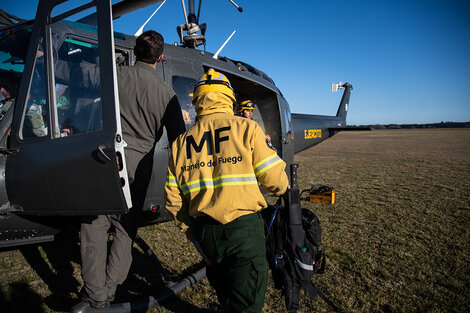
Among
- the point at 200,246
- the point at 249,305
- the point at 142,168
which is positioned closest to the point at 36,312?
the point at 142,168

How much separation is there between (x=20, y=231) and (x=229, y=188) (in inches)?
77.8

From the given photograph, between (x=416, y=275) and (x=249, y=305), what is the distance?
236 cm

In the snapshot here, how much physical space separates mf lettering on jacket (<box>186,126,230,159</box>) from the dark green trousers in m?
0.43

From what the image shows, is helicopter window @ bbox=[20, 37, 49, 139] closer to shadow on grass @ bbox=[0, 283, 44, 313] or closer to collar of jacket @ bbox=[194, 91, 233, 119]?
collar of jacket @ bbox=[194, 91, 233, 119]

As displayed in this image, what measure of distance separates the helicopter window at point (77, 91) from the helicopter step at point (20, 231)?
Answer: 92 centimetres

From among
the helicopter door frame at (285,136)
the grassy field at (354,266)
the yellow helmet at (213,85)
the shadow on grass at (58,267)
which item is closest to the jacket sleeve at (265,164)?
the yellow helmet at (213,85)

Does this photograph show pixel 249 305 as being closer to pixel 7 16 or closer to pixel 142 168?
pixel 142 168

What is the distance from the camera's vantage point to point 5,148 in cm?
220

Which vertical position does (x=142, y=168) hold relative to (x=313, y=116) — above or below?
below

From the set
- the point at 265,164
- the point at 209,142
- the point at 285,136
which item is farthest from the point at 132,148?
the point at 285,136

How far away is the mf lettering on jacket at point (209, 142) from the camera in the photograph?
1.64 m

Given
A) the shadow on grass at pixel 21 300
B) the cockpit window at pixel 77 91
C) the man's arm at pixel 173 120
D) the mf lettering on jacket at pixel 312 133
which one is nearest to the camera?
the cockpit window at pixel 77 91

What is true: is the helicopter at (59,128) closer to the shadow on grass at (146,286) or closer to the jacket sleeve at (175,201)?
the jacket sleeve at (175,201)

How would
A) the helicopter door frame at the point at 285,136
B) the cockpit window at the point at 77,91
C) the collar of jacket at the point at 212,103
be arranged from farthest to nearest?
the helicopter door frame at the point at 285,136 → the cockpit window at the point at 77,91 → the collar of jacket at the point at 212,103
